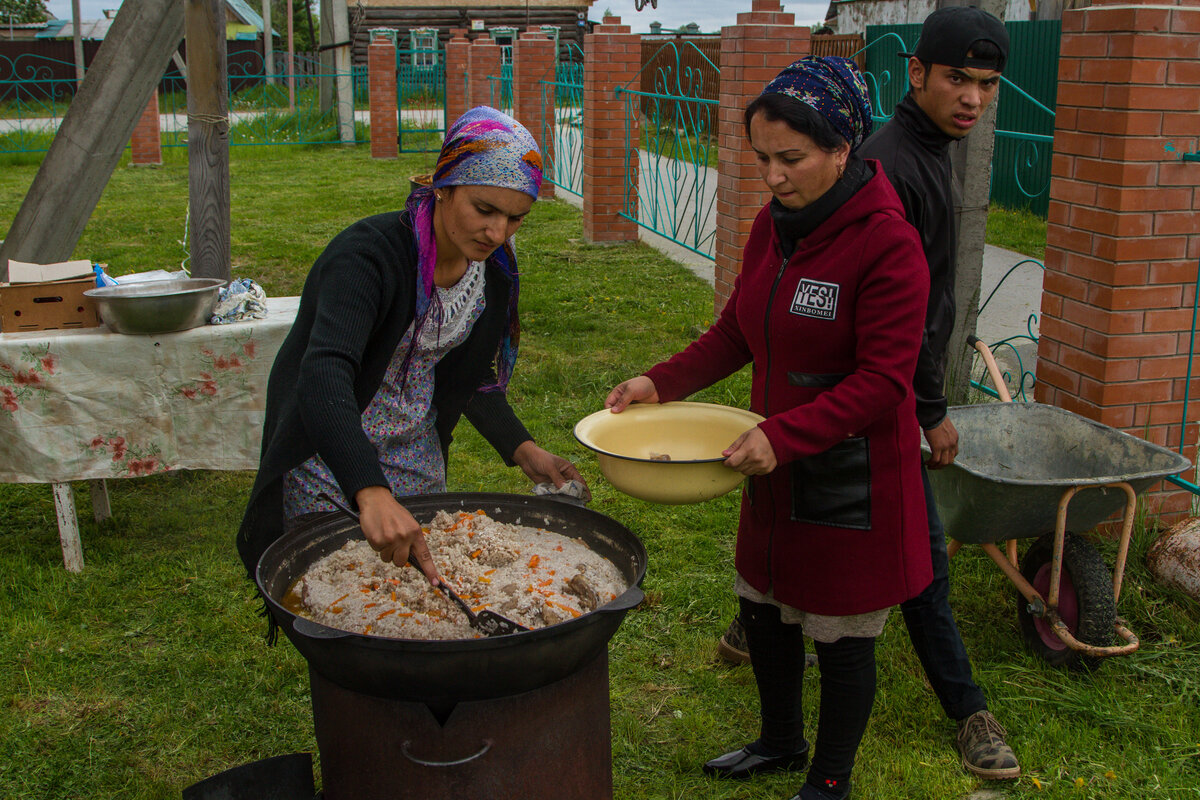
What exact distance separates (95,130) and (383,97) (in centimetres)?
1474

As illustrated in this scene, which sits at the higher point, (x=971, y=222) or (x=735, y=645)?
(x=971, y=222)

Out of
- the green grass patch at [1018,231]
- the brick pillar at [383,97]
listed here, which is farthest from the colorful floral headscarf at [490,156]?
the brick pillar at [383,97]

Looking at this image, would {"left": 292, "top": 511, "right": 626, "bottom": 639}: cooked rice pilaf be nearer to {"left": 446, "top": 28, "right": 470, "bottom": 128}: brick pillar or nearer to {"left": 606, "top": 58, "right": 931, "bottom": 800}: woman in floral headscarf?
{"left": 606, "top": 58, "right": 931, "bottom": 800}: woman in floral headscarf

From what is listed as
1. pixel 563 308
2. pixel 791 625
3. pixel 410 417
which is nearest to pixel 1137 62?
pixel 791 625

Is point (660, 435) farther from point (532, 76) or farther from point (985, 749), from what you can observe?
point (532, 76)

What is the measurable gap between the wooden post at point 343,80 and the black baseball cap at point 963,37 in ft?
62.7

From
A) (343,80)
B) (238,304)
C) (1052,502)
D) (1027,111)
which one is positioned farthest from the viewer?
(343,80)

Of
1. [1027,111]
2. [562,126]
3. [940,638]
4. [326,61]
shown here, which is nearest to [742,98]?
[940,638]

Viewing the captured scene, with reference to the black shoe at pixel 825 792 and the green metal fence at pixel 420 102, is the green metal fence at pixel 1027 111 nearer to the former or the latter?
the green metal fence at pixel 420 102

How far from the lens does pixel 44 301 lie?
4242mm

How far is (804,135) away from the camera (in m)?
2.21

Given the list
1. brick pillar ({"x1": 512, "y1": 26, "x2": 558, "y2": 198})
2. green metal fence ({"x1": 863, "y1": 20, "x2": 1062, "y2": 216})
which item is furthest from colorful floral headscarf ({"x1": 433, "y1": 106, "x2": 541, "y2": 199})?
brick pillar ({"x1": 512, "y1": 26, "x2": 558, "y2": 198})

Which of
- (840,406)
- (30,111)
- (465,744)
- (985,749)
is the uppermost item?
(30,111)

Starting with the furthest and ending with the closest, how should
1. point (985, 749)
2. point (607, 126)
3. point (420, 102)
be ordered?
point (420, 102) < point (607, 126) < point (985, 749)
